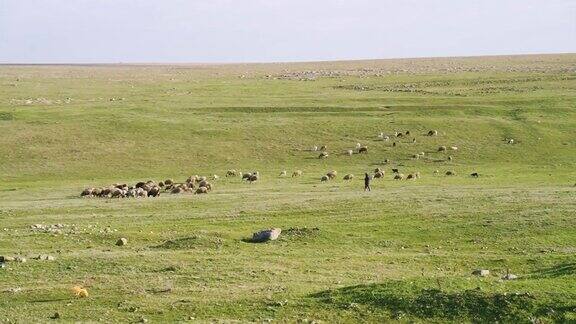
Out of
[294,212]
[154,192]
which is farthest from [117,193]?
[294,212]

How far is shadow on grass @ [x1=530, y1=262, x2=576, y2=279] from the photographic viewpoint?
75.1ft

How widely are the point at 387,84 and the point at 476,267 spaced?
94436 mm

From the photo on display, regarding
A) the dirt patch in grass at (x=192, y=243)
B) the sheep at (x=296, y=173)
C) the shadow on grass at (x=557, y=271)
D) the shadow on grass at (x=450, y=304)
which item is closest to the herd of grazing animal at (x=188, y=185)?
the sheep at (x=296, y=173)

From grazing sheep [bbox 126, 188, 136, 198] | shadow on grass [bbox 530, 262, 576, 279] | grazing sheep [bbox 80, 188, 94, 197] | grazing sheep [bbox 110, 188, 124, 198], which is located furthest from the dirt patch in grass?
grazing sheep [bbox 80, 188, 94, 197]

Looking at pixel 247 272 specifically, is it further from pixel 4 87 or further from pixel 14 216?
pixel 4 87

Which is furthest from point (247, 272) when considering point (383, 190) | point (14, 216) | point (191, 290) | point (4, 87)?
point (4, 87)

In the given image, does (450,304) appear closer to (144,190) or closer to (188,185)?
(144,190)

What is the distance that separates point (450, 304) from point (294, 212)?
19.3 metres

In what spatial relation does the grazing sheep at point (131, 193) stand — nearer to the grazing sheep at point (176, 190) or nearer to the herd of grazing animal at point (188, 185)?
the herd of grazing animal at point (188, 185)

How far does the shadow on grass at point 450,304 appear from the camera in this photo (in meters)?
18.5

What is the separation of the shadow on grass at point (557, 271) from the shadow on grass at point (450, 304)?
3.93 metres

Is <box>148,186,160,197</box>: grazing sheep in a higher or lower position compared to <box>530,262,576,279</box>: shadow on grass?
lower

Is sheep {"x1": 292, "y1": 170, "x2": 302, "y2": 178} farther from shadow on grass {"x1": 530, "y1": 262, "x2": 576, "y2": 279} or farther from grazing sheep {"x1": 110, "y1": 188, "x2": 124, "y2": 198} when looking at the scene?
shadow on grass {"x1": 530, "y1": 262, "x2": 576, "y2": 279}

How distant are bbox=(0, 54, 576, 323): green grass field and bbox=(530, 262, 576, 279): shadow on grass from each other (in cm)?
16
